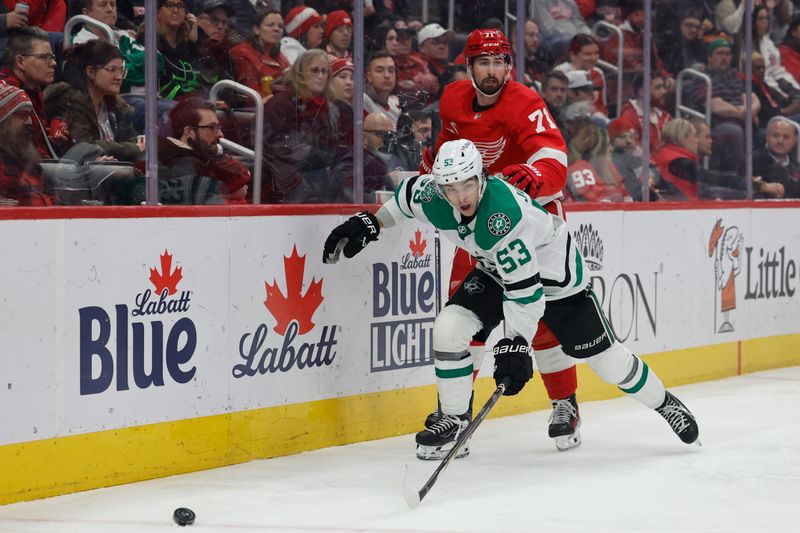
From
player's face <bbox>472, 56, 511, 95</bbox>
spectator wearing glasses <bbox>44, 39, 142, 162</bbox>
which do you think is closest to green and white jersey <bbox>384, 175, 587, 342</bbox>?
player's face <bbox>472, 56, 511, 95</bbox>

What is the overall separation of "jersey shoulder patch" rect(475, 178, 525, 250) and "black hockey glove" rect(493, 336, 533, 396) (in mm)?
344

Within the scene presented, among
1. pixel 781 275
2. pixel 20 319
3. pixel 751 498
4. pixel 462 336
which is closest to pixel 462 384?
pixel 462 336

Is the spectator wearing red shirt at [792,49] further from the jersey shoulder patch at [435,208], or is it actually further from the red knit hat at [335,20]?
the jersey shoulder patch at [435,208]

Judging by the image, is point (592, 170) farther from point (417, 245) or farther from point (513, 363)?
point (513, 363)

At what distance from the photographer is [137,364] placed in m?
4.61

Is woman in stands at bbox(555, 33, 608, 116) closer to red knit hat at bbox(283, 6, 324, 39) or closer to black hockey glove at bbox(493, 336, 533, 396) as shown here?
red knit hat at bbox(283, 6, 324, 39)

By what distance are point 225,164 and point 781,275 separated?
4333mm

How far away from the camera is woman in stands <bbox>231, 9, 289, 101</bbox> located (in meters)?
5.26

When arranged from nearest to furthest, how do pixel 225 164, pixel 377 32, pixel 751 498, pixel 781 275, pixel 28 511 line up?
pixel 28 511
pixel 751 498
pixel 225 164
pixel 377 32
pixel 781 275

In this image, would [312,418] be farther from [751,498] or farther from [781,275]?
[781,275]

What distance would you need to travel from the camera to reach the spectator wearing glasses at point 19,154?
4.35m

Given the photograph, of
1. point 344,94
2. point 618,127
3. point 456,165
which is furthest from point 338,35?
point 618,127

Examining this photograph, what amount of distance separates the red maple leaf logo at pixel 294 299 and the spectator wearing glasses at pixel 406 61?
45.9 inches

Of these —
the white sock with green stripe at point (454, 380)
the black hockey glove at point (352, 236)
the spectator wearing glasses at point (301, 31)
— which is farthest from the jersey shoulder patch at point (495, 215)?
the spectator wearing glasses at point (301, 31)
